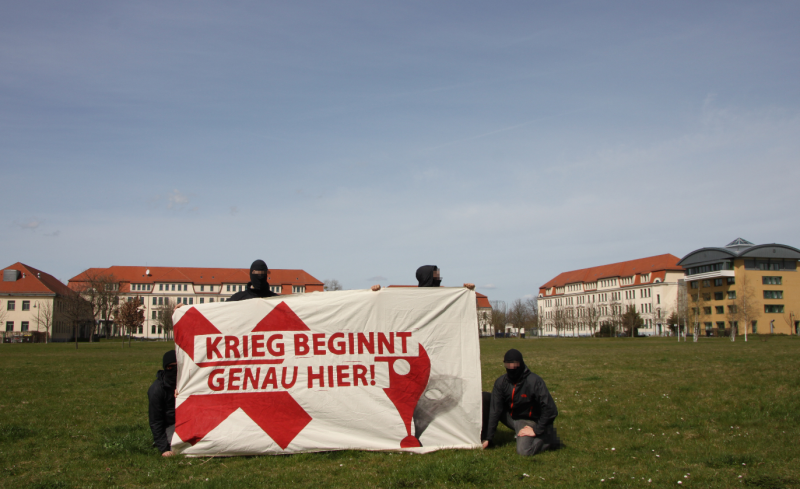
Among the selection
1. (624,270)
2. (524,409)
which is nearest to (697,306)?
(624,270)

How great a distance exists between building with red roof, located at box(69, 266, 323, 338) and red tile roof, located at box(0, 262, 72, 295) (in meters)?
30.6

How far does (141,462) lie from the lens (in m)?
7.75

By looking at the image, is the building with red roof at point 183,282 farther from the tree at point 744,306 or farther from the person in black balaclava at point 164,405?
the person in black balaclava at point 164,405

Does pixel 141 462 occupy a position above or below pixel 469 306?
below

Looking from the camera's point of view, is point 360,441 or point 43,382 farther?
point 43,382

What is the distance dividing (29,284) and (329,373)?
119m

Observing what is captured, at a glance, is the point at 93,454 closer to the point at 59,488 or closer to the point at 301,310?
the point at 59,488

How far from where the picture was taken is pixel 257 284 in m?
9.10

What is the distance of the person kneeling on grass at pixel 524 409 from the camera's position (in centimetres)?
807

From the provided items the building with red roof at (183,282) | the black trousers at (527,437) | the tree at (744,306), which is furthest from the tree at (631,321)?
the black trousers at (527,437)

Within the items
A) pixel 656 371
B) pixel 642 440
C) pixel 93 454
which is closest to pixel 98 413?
pixel 93 454

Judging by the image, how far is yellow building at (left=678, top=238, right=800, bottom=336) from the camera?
351ft

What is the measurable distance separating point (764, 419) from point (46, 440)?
12.3 m

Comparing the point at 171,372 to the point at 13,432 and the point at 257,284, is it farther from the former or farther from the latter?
the point at 13,432
